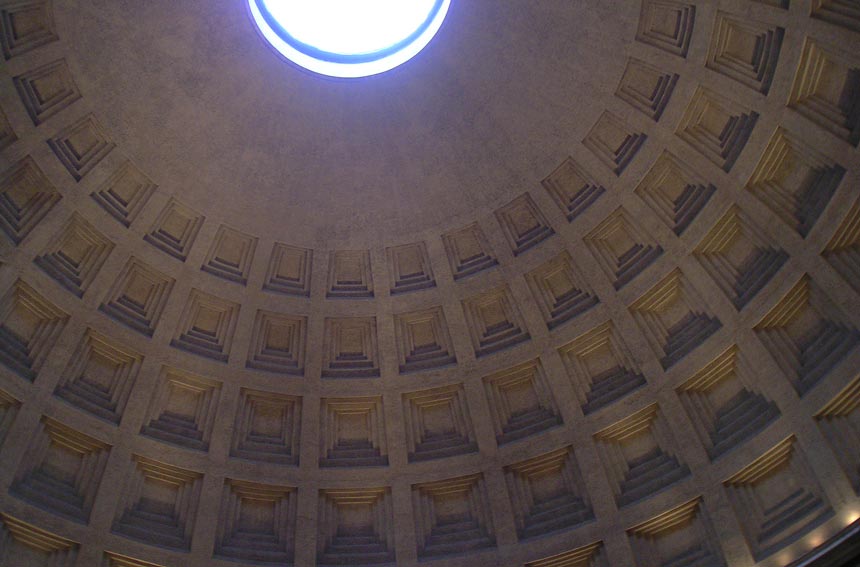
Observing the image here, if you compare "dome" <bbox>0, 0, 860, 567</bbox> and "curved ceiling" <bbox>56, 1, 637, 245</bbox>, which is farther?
"curved ceiling" <bbox>56, 1, 637, 245</bbox>

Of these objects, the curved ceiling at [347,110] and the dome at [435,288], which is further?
the curved ceiling at [347,110]

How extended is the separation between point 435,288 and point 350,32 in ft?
23.7

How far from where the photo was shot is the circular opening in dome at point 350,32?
2142 centimetres

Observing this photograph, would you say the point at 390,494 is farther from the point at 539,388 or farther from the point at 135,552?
the point at 135,552

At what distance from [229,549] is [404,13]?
14.1 m

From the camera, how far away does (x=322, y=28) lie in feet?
75.7

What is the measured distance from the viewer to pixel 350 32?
919 inches

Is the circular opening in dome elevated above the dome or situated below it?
above

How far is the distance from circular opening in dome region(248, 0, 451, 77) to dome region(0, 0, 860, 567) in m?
0.46

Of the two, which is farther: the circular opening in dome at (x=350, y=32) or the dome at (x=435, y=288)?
the circular opening in dome at (x=350, y=32)

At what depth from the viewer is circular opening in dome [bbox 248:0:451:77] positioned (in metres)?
21.4

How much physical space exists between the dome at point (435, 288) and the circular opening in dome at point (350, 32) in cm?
46

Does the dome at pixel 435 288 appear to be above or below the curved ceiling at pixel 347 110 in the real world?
below

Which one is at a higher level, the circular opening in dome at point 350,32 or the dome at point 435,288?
the circular opening in dome at point 350,32
